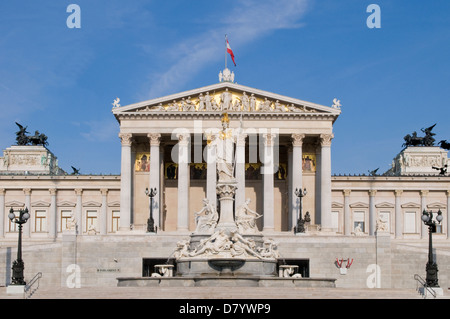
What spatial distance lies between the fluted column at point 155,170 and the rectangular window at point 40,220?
673 inches

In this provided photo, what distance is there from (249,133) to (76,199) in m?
23.3

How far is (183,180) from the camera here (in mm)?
74250

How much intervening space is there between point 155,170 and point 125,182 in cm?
307

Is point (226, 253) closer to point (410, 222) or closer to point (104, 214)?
A: point (104, 214)

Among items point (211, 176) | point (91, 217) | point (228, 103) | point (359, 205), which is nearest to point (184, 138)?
point (211, 176)

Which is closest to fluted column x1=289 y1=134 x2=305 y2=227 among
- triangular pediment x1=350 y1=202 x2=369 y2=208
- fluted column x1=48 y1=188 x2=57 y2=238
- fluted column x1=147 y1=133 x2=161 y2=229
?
fluted column x1=147 y1=133 x2=161 y2=229

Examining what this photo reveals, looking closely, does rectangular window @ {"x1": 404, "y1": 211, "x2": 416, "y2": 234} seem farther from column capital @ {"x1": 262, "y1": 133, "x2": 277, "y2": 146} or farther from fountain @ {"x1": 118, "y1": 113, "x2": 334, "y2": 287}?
fountain @ {"x1": 118, "y1": 113, "x2": 334, "y2": 287}

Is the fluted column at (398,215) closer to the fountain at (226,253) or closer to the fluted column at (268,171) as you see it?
the fluted column at (268,171)

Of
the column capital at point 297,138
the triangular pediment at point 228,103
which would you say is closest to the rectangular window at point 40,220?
the triangular pediment at point 228,103

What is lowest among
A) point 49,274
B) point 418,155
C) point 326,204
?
point 49,274

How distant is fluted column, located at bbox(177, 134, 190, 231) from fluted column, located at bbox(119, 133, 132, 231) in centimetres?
476

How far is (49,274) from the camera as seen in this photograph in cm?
5634

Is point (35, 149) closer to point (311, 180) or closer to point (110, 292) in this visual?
point (311, 180)
